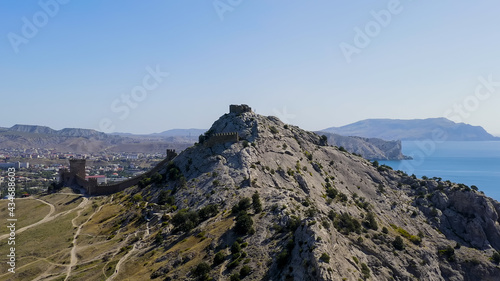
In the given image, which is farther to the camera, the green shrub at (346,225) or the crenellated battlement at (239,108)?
the crenellated battlement at (239,108)

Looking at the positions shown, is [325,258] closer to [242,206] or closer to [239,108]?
[242,206]

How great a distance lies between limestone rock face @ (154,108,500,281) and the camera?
44.9 metres

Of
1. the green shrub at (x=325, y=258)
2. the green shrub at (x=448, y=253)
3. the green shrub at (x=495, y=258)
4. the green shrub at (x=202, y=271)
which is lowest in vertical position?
the green shrub at (x=495, y=258)

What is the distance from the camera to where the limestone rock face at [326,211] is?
147 feet

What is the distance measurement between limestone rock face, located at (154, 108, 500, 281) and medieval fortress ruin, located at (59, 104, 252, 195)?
1749mm

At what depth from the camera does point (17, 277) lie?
54500 mm

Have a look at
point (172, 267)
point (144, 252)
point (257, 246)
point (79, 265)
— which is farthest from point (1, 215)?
point (257, 246)

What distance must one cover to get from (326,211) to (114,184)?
54908 mm

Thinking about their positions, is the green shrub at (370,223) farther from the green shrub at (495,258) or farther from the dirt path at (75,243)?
the dirt path at (75,243)

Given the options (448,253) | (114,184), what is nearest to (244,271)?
(448,253)

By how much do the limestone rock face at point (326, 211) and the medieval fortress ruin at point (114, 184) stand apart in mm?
1749

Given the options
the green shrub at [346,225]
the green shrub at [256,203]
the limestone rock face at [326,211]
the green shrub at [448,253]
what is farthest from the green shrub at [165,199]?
the green shrub at [448,253]

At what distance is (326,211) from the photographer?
220ft

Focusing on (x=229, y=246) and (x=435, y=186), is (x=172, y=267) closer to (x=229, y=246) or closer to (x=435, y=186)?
(x=229, y=246)
